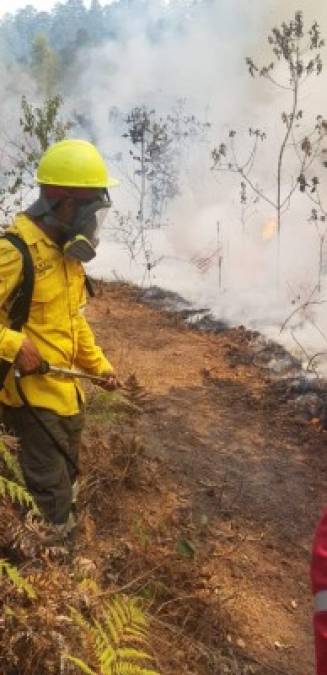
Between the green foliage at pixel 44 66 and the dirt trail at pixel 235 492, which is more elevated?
the green foliage at pixel 44 66

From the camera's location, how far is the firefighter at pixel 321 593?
1.40 meters

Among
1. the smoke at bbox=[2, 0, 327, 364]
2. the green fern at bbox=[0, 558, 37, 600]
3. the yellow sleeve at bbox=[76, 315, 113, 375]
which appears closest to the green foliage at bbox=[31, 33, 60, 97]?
Answer: the smoke at bbox=[2, 0, 327, 364]

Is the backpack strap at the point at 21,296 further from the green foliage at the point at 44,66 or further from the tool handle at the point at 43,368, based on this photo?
the green foliage at the point at 44,66

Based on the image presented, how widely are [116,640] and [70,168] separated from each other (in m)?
1.82

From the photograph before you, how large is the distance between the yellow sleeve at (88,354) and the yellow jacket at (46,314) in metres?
0.11

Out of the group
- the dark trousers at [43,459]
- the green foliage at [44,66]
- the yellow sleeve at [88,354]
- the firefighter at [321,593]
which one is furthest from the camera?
the green foliage at [44,66]

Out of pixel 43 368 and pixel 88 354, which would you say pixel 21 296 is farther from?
pixel 88 354

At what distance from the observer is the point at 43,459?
2.96 metres

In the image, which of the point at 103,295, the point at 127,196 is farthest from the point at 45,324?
the point at 127,196

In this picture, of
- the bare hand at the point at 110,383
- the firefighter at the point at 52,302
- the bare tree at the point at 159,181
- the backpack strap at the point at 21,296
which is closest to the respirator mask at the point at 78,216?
the firefighter at the point at 52,302

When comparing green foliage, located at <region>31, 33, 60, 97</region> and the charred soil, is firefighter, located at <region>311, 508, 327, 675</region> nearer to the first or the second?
the charred soil

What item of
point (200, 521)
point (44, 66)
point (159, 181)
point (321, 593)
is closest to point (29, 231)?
point (321, 593)

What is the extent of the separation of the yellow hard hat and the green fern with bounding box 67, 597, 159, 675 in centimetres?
165

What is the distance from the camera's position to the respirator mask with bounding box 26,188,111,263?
281 cm
